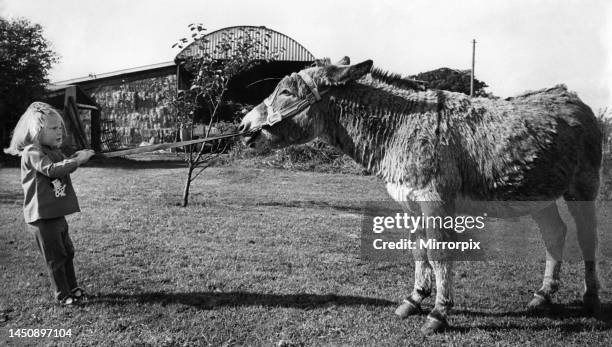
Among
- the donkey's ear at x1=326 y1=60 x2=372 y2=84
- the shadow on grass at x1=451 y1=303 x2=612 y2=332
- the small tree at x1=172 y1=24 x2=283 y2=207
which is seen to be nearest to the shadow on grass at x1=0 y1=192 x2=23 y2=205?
the small tree at x1=172 y1=24 x2=283 y2=207

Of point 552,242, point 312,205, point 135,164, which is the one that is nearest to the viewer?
point 552,242

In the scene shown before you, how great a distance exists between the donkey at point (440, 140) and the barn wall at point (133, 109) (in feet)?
48.2

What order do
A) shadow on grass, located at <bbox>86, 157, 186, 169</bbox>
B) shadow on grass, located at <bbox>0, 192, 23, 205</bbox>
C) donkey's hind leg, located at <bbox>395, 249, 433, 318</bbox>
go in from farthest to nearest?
shadow on grass, located at <bbox>86, 157, 186, 169</bbox>, shadow on grass, located at <bbox>0, 192, 23, 205</bbox>, donkey's hind leg, located at <bbox>395, 249, 433, 318</bbox>

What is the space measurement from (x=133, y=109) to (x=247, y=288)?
16255 millimetres

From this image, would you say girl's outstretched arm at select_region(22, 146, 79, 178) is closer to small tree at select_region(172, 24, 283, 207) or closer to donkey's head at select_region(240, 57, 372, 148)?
donkey's head at select_region(240, 57, 372, 148)

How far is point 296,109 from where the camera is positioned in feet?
13.4

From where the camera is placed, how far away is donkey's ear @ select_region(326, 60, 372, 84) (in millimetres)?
3932

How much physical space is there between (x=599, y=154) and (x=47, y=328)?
540 centimetres

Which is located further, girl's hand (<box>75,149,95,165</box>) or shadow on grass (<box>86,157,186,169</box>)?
shadow on grass (<box>86,157,186,169</box>)

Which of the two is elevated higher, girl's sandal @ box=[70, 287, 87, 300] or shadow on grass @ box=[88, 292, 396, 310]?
girl's sandal @ box=[70, 287, 87, 300]

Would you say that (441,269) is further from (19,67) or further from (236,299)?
(19,67)

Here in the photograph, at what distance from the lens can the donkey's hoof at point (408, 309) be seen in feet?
14.2

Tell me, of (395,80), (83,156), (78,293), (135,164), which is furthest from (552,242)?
(135,164)

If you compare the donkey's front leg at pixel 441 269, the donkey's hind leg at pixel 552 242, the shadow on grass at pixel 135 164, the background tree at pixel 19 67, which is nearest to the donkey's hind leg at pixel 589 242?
the donkey's hind leg at pixel 552 242
